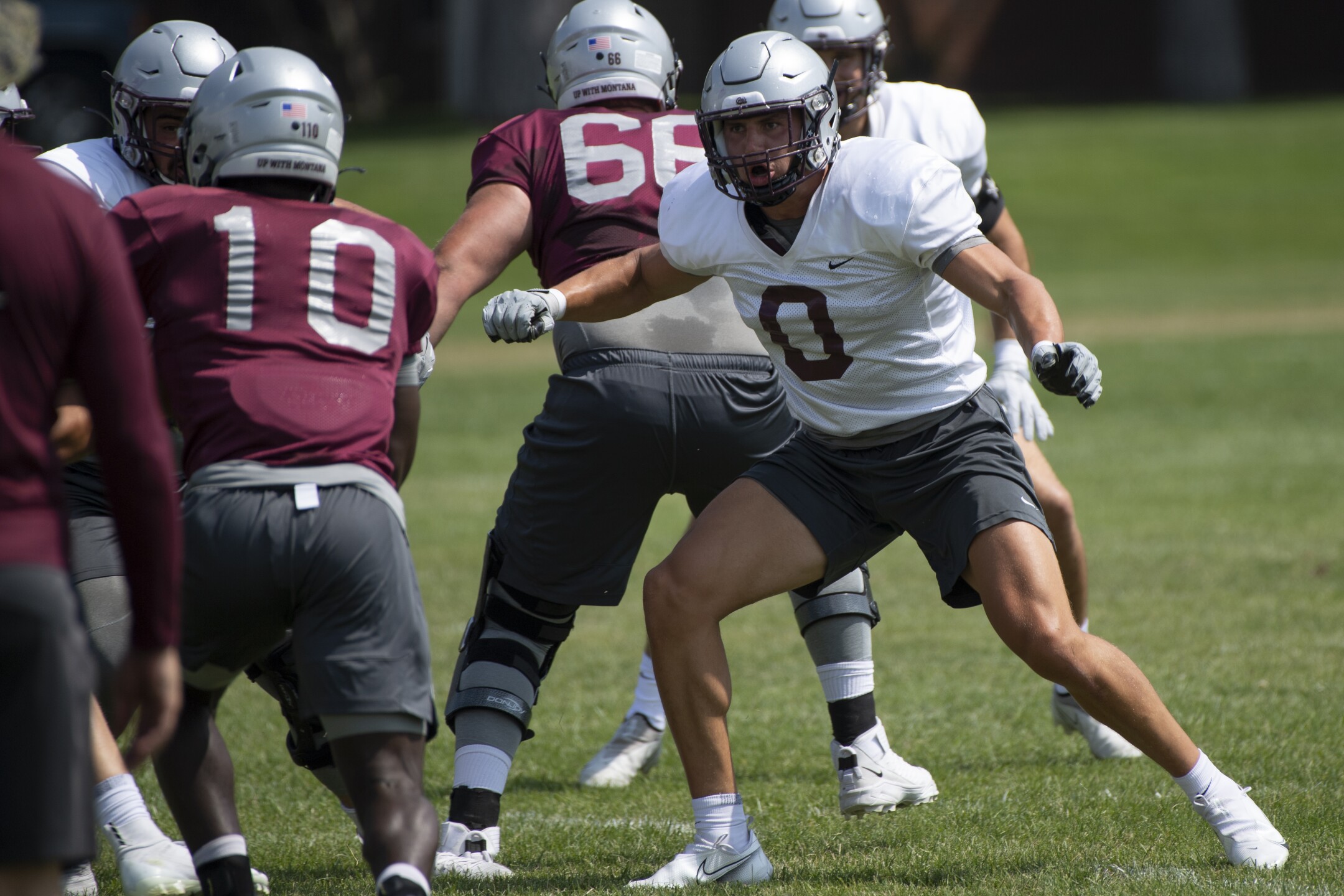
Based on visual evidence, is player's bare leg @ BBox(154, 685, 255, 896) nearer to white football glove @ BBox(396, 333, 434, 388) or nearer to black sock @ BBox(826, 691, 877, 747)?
white football glove @ BBox(396, 333, 434, 388)

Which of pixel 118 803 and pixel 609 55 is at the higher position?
pixel 609 55

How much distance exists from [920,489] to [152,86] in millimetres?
2236

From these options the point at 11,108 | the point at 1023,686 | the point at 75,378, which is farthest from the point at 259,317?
the point at 1023,686

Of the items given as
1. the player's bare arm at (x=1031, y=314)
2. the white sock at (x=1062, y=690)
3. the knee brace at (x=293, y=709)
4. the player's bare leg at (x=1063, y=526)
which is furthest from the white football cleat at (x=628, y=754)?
the player's bare arm at (x=1031, y=314)

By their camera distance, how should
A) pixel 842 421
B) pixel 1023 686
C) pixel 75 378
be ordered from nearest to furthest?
pixel 75 378 < pixel 842 421 < pixel 1023 686

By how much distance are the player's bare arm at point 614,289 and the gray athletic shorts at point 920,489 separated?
534 millimetres

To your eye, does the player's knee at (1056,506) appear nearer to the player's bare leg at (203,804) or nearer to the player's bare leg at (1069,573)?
the player's bare leg at (1069,573)

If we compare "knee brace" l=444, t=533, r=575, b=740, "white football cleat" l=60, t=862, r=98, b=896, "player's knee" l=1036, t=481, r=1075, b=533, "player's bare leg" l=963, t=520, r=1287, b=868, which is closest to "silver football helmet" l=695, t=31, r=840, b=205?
"player's bare leg" l=963, t=520, r=1287, b=868

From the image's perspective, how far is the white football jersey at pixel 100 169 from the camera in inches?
159

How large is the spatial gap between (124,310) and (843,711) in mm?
2735

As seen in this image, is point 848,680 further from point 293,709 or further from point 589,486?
point 293,709

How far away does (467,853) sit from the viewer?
407cm

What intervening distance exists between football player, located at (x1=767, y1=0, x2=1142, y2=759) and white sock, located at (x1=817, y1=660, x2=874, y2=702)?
3.05 feet

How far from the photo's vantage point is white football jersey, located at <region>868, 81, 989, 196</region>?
17.1 ft
